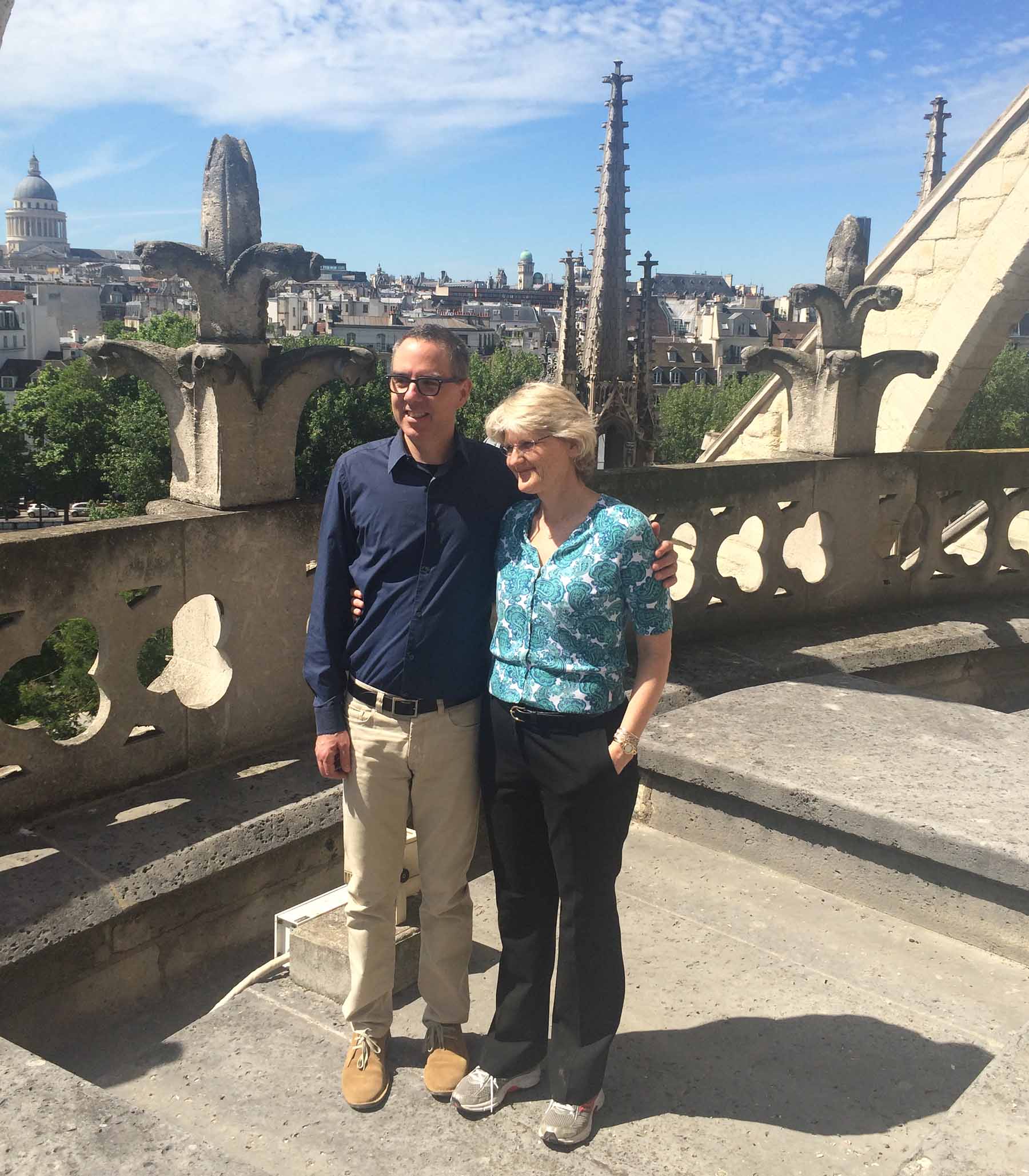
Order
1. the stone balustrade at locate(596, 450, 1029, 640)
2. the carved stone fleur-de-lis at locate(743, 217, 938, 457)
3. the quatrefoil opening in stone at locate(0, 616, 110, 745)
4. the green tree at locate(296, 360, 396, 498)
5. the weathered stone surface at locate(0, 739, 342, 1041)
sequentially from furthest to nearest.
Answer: the green tree at locate(296, 360, 396, 498), the quatrefoil opening in stone at locate(0, 616, 110, 745), the carved stone fleur-de-lis at locate(743, 217, 938, 457), the stone balustrade at locate(596, 450, 1029, 640), the weathered stone surface at locate(0, 739, 342, 1041)

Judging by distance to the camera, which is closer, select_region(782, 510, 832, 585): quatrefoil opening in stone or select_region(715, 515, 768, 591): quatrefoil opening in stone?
select_region(782, 510, 832, 585): quatrefoil opening in stone

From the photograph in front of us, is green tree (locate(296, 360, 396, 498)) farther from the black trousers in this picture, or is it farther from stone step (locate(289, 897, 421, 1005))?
the black trousers

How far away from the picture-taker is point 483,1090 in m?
2.39

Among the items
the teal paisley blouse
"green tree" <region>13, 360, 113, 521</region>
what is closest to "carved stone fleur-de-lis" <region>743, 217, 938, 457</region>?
the teal paisley blouse

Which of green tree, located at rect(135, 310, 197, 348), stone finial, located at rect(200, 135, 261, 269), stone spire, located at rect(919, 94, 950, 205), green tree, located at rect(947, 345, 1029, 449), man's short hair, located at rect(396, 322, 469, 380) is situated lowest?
green tree, located at rect(947, 345, 1029, 449)

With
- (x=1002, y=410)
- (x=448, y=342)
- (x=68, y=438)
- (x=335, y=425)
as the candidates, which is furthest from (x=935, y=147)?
(x=448, y=342)

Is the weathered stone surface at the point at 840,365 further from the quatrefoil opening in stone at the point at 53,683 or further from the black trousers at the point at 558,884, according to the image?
the quatrefoil opening in stone at the point at 53,683

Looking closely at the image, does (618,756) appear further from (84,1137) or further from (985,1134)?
(84,1137)

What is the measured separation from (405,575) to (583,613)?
1.24ft

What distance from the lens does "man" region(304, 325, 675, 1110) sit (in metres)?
2.39

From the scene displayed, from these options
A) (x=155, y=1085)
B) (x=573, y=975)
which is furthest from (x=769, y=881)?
(x=155, y=1085)

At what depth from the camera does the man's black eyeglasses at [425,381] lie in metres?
2.38

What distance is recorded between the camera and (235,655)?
3504mm

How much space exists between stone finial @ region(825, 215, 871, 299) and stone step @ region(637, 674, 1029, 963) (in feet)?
6.31
